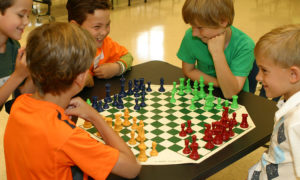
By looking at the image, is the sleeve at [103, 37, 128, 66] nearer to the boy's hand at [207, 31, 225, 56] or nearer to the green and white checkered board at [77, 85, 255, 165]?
the green and white checkered board at [77, 85, 255, 165]

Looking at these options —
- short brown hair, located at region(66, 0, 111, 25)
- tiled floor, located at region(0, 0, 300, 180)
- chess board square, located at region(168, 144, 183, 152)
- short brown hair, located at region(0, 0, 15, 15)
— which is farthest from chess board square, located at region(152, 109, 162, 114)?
tiled floor, located at region(0, 0, 300, 180)

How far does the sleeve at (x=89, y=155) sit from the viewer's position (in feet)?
3.99

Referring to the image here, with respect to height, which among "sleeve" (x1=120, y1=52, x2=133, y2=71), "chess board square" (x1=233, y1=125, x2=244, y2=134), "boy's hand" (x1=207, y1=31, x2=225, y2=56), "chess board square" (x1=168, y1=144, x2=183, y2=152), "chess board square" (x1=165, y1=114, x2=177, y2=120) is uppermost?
"boy's hand" (x1=207, y1=31, x2=225, y2=56)

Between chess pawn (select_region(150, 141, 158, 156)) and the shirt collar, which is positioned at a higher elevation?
the shirt collar

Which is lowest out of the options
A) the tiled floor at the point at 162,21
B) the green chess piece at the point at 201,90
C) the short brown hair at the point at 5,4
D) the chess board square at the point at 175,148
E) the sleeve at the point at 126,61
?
the tiled floor at the point at 162,21

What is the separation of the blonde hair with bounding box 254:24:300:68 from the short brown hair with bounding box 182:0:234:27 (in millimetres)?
507

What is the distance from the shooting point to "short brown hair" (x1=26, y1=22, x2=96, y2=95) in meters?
1.23

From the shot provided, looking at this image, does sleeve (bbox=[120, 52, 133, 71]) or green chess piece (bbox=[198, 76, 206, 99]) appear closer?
green chess piece (bbox=[198, 76, 206, 99])

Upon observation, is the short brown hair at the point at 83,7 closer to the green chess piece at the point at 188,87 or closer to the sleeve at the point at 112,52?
the sleeve at the point at 112,52

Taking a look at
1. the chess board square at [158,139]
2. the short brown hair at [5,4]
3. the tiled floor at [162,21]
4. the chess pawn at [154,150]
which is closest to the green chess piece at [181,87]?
the chess board square at [158,139]

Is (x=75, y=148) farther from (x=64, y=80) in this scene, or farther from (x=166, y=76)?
(x=166, y=76)

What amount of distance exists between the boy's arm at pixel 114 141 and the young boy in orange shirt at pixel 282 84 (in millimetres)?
556

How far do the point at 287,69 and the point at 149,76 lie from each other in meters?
0.92

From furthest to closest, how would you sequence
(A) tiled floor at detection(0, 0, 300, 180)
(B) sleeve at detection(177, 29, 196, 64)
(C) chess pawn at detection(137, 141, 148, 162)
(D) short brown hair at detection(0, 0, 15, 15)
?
(A) tiled floor at detection(0, 0, 300, 180), (B) sleeve at detection(177, 29, 196, 64), (D) short brown hair at detection(0, 0, 15, 15), (C) chess pawn at detection(137, 141, 148, 162)
